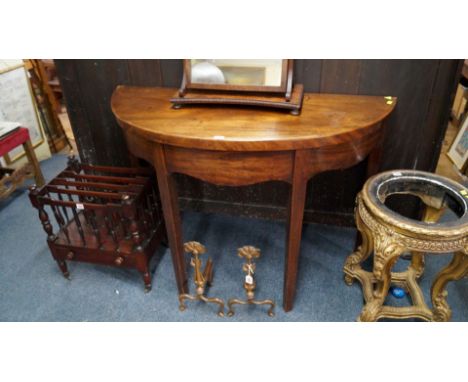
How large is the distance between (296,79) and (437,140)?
654mm

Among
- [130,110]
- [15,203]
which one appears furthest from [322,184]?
[15,203]

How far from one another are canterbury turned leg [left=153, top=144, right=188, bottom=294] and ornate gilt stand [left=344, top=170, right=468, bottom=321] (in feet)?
2.19

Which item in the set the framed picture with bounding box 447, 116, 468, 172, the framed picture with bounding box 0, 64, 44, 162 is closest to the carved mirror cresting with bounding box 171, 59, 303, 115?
the framed picture with bounding box 447, 116, 468, 172

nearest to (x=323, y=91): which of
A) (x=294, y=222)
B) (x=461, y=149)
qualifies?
(x=294, y=222)

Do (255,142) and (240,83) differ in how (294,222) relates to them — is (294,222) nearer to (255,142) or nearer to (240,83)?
(255,142)

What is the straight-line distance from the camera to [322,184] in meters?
1.79

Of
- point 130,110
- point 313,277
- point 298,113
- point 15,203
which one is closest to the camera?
point 298,113

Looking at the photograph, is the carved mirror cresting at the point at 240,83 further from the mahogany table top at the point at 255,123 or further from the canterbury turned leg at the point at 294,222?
the canterbury turned leg at the point at 294,222

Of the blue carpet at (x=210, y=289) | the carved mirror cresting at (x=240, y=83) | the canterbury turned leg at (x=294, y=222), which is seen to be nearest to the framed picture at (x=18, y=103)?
the blue carpet at (x=210, y=289)

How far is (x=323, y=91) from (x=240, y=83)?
389 millimetres

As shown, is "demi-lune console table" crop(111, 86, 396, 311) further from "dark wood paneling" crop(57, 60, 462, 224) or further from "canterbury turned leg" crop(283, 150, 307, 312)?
"dark wood paneling" crop(57, 60, 462, 224)

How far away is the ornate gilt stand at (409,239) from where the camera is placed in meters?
1.09

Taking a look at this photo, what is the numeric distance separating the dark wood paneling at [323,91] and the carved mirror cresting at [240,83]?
7.8 inches

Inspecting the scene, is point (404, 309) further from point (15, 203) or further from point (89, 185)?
Result: point (15, 203)
